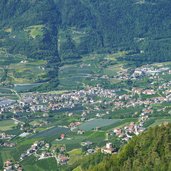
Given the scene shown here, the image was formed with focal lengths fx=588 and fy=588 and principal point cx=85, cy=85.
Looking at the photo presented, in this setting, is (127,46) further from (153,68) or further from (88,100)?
(88,100)

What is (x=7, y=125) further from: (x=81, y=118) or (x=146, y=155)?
(x=146, y=155)

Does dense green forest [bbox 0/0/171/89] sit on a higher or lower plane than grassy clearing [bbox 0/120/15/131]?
higher

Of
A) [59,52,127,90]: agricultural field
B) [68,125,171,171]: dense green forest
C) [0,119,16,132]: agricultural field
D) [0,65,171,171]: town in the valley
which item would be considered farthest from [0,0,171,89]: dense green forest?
[68,125,171,171]: dense green forest

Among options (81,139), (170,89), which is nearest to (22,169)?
(81,139)

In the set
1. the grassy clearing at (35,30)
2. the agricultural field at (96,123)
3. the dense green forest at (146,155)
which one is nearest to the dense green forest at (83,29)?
the grassy clearing at (35,30)

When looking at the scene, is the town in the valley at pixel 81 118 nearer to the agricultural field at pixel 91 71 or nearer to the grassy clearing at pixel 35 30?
the agricultural field at pixel 91 71

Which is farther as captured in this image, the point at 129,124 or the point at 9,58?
the point at 9,58

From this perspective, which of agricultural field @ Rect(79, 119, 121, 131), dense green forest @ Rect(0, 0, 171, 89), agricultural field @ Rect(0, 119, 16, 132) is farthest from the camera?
dense green forest @ Rect(0, 0, 171, 89)

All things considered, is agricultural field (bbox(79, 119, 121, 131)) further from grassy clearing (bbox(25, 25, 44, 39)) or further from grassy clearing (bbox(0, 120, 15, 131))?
grassy clearing (bbox(25, 25, 44, 39))
